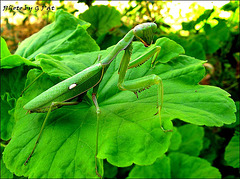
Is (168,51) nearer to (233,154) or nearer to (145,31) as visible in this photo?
(145,31)

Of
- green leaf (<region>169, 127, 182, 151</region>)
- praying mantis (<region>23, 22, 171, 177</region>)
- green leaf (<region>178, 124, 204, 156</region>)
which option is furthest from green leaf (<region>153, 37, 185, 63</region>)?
green leaf (<region>178, 124, 204, 156</region>)

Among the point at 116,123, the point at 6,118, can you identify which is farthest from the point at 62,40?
the point at 116,123

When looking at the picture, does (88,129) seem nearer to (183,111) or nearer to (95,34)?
(183,111)

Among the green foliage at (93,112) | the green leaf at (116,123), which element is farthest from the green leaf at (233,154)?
the green leaf at (116,123)

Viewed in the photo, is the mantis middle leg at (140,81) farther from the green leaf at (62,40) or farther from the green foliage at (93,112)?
the green leaf at (62,40)

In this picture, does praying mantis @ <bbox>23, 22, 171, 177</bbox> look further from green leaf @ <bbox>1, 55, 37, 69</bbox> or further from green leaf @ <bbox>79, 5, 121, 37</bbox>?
green leaf @ <bbox>79, 5, 121, 37</bbox>
